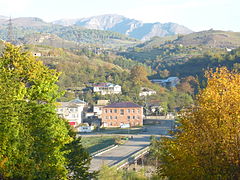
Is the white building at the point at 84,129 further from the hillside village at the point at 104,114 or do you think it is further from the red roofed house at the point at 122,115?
the red roofed house at the point at 122,115

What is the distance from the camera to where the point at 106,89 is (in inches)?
2264

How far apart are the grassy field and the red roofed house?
7.59m

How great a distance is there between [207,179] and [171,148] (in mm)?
1308

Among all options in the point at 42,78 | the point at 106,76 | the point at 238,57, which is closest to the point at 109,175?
the point at 42,78

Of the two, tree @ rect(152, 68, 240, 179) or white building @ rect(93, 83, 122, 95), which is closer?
tree @ rect(152, 68, 240, 179)

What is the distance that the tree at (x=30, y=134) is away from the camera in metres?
8.17

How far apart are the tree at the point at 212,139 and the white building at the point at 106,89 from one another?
47181mm

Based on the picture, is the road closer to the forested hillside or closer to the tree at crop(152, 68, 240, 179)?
the tree at crop(152, 68, 240, 179)

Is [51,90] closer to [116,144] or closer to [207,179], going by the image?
[207,179]

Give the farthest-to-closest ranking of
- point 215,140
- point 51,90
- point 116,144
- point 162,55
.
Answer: point 162,55, point 116,144, point 51,90, point 215,140

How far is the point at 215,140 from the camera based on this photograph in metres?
8.81

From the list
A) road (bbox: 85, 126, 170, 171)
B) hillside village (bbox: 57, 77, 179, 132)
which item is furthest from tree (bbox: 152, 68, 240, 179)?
hillside village (bbox: 57, 77, 179, 132)

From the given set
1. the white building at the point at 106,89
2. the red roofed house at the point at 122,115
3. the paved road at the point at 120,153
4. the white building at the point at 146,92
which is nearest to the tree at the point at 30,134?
the paved road at the point at 120,153

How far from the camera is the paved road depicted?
22453 mm
